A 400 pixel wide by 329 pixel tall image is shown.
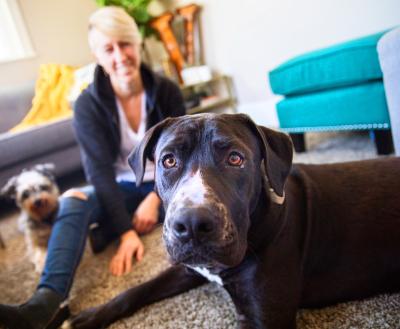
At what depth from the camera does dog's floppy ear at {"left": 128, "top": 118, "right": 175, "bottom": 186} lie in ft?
3.78

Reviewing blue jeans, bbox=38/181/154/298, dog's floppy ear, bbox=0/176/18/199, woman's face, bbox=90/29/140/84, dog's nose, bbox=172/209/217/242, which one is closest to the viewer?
dog's nose, bbox=172/209/217/242

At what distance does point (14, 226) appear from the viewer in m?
2.82

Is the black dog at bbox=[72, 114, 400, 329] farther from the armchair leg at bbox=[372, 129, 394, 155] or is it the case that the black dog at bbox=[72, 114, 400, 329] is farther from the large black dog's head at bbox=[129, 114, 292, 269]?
the armchair leg at bbox=[372, 129, 394, 155]

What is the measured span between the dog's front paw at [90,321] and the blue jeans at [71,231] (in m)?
0.16

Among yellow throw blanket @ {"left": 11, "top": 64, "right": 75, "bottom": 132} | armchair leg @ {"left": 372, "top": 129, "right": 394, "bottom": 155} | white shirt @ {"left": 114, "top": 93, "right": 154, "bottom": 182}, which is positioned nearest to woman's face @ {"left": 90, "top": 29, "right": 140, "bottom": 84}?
white shirt @ {"left": 114, "top": 93, "right": 154, "bottom": 182}

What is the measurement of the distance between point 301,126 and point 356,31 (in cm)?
125

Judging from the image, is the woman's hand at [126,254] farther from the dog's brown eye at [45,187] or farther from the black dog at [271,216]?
the dog's brown eye at [45,187]

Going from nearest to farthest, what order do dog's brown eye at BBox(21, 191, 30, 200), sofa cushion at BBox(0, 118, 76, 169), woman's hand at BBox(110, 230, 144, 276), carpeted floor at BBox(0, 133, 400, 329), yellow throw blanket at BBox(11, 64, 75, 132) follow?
carpeted floor at BBox(0, 133, 400, 329) < woman's hand at BBox(110, 230, 144, 276) < dog's brown eye at BBox(21, 191, 30, 200) < sofa cushion at BBox(0, 118, 76, 169) < yellow throw blanket at BBox(11, 64, 75, 132)

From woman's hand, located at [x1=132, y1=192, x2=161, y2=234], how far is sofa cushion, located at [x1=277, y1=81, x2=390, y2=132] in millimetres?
1307

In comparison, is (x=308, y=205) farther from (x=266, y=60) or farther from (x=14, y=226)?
(x=266, y=60)

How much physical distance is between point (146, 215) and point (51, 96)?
255cm

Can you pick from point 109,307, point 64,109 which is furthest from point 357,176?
point 64,109

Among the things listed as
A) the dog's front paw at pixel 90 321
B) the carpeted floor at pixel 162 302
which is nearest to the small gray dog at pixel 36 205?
the carpeted floor at pixel 162 302

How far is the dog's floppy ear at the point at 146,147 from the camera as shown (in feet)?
3.78
